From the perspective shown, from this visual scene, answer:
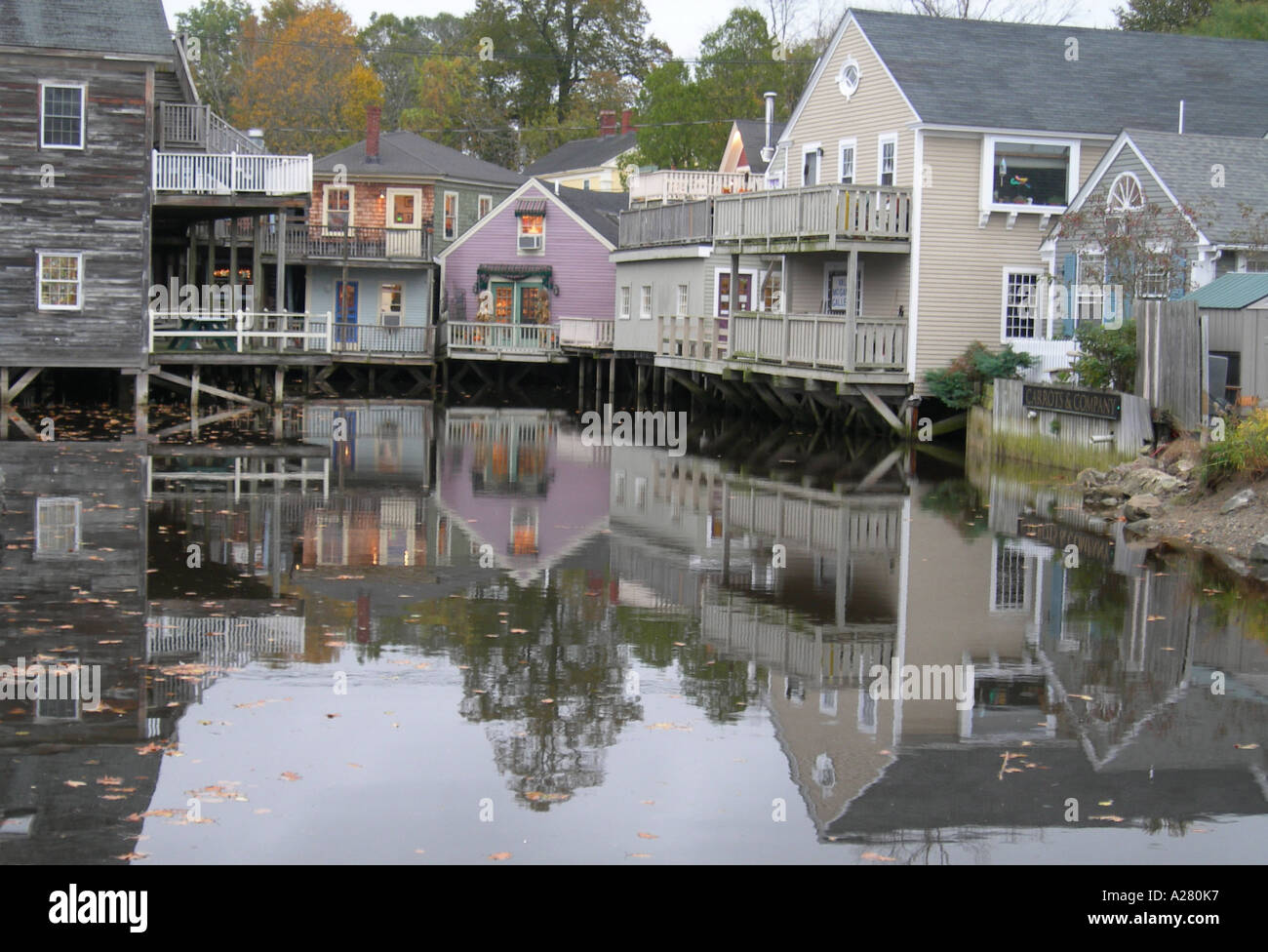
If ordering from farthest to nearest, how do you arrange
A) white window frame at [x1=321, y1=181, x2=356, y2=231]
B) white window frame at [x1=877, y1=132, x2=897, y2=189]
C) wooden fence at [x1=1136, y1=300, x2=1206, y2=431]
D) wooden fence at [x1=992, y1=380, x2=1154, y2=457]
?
white window frame at [x1=321, y1=181, x2=356, y2=231], white window frame at [x1=877, y1=132, x2=897, y2=189], wooden fence at [x1=992, y1=380, x2=1154, y2=457], wooden fence at [x1=1136, y1=300, x2=1206, y2=431]

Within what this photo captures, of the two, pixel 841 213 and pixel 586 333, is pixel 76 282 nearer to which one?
pixel 841 213

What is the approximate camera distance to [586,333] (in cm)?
5084

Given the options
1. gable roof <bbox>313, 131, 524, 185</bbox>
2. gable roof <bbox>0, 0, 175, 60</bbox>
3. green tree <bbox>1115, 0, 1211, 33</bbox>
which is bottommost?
gable roof <bbox>0, 0, 175, 60</bbox>

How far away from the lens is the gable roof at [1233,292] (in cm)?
2412

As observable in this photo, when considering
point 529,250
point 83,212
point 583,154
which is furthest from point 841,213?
point 583,154

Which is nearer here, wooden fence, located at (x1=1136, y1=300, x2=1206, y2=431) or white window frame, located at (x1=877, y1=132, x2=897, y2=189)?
wooden fence, located at (x1=1136, y1=300, x2=1206, y2=431)

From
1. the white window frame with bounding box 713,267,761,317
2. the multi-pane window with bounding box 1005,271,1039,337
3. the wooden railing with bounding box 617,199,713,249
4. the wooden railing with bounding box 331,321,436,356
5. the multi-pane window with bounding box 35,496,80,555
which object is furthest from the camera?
the wooden railing with bounding box 331,321,436,356

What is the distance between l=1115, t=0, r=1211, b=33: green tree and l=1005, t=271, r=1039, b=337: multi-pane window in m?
31.0

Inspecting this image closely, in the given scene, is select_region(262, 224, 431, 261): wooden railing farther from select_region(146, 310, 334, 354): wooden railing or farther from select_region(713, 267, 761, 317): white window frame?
select_region(146, 310, 334, 354): wooden railing

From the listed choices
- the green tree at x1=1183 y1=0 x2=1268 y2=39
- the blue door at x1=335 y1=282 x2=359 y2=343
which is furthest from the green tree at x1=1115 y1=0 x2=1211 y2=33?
the blue door at x1=335 y1=282 x2=359 y2=343

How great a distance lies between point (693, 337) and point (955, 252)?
988 cm

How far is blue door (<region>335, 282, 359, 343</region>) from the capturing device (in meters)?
53.7

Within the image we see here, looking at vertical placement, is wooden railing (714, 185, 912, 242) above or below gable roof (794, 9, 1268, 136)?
below

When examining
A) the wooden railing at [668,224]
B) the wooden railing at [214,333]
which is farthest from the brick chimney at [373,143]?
the wooden railing at [214,333]
